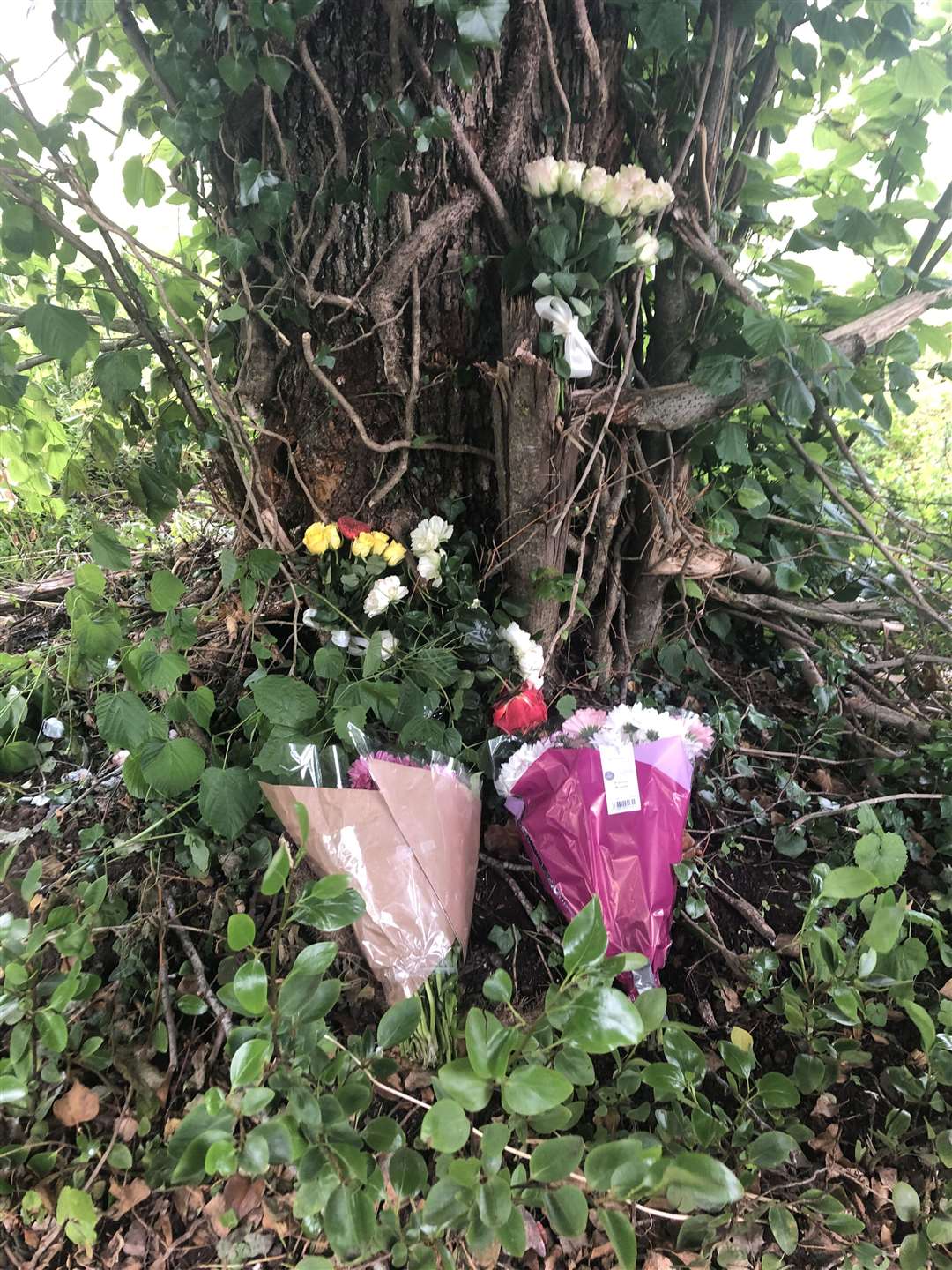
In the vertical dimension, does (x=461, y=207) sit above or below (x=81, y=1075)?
above

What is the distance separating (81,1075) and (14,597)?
132cm

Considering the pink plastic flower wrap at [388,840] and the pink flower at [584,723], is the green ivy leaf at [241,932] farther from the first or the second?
the pink flower at [584,723]

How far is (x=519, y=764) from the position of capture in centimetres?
125

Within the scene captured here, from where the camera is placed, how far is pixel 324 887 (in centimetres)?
82

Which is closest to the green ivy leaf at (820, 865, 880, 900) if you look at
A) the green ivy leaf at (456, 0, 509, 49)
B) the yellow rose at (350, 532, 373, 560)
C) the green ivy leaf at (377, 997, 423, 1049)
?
the green ivy leaf at (377, 997, 423, 1049)

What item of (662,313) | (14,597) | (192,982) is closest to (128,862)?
(192,982)

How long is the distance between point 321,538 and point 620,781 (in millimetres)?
711

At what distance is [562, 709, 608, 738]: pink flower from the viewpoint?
1.27 m

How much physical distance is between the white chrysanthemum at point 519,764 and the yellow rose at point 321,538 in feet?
1.75

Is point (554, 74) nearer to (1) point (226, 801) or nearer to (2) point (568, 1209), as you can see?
(1) point (226, 801)

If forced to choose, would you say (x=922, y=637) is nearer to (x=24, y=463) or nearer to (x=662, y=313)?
(x=662, y=313)

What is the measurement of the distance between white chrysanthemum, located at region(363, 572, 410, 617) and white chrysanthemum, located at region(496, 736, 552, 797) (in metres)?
0.38

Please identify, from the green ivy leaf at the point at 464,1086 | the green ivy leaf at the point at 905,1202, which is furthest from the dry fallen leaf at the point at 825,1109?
the green ivy leaf at the point at 464,1086

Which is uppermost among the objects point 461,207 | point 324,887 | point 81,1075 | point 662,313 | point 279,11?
point 279,11
